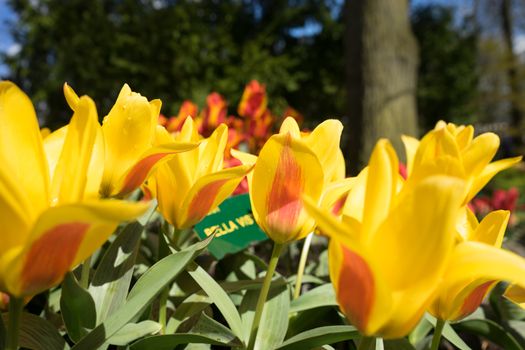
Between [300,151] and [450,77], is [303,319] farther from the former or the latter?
[450,77]

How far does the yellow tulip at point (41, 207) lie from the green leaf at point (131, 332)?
10 cm

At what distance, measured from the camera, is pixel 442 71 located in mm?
7684

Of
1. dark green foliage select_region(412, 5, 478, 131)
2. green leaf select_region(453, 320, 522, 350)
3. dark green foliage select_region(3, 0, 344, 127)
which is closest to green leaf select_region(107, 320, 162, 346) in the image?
green leaf select_region(453, 320, 522, 350)

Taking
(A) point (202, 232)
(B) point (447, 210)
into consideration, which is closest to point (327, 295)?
(A) point (202, 232)

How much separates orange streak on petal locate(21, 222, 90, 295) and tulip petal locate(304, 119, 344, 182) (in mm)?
250

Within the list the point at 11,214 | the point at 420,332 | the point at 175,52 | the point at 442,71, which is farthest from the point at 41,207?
the point at 442,71

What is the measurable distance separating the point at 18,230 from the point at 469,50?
27.9 feet

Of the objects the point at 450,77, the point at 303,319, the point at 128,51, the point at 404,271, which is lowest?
the point at 450,77

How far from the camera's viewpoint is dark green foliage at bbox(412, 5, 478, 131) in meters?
7.54

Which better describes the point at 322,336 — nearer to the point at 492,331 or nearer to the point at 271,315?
the point at 271,315

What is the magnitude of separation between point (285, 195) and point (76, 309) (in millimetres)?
216

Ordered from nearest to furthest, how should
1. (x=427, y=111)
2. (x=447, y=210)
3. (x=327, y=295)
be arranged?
(x=447, y=210) → (x=327, y=295) → (x=427, y=111)

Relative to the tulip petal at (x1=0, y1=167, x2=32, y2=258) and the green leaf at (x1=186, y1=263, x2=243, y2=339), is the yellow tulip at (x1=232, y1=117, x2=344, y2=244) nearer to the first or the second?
the green leaf at (x1=186, y1=263, x2=243, y2=339)

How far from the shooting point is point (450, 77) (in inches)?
300
